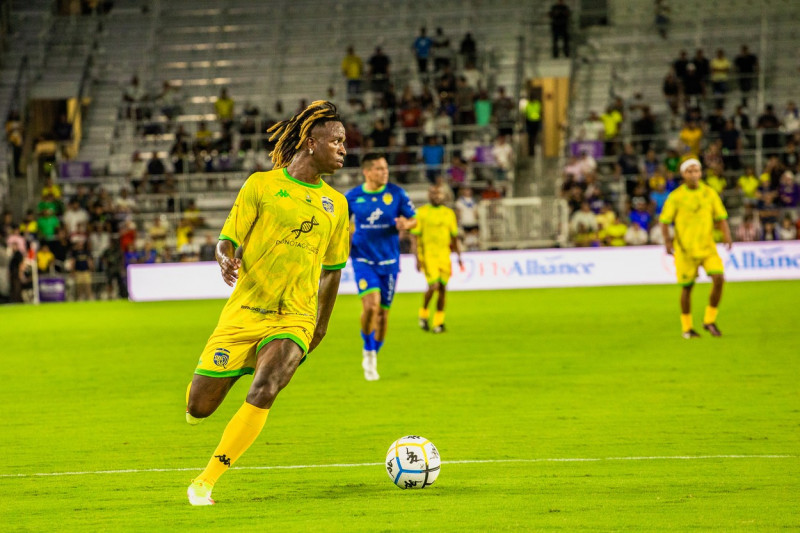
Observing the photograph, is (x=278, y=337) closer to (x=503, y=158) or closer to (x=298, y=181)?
(x=298, y=181)

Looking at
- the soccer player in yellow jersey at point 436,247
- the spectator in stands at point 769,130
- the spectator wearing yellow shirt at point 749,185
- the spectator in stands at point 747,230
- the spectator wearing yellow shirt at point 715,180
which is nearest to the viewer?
the soccer player in yellow jersey at point 436,247

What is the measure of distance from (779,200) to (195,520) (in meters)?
27.5

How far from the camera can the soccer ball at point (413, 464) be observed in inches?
311

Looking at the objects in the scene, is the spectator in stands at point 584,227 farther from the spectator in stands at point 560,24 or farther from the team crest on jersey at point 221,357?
the team crest on jersey at point 221,357

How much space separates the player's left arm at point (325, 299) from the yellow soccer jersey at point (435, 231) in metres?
12.3

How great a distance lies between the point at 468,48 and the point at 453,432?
94.7 ft

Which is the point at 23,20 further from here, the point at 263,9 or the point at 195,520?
the point at 195,520

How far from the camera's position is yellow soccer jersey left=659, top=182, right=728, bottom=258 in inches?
698

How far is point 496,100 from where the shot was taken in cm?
3625

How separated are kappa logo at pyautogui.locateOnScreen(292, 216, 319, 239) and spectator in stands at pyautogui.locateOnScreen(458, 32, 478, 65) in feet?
102

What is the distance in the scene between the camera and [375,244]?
47.6 ft

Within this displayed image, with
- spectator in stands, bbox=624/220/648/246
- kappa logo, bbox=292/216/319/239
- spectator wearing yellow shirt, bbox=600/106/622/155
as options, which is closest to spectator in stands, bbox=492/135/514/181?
spectator wearing yellow shirt, bbox=600/106/622/155

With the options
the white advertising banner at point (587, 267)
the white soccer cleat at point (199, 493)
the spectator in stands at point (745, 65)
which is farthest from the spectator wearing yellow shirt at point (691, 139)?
the white soccer cleat at point (199, 493)

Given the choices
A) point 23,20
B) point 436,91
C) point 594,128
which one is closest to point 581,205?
point 594,128
